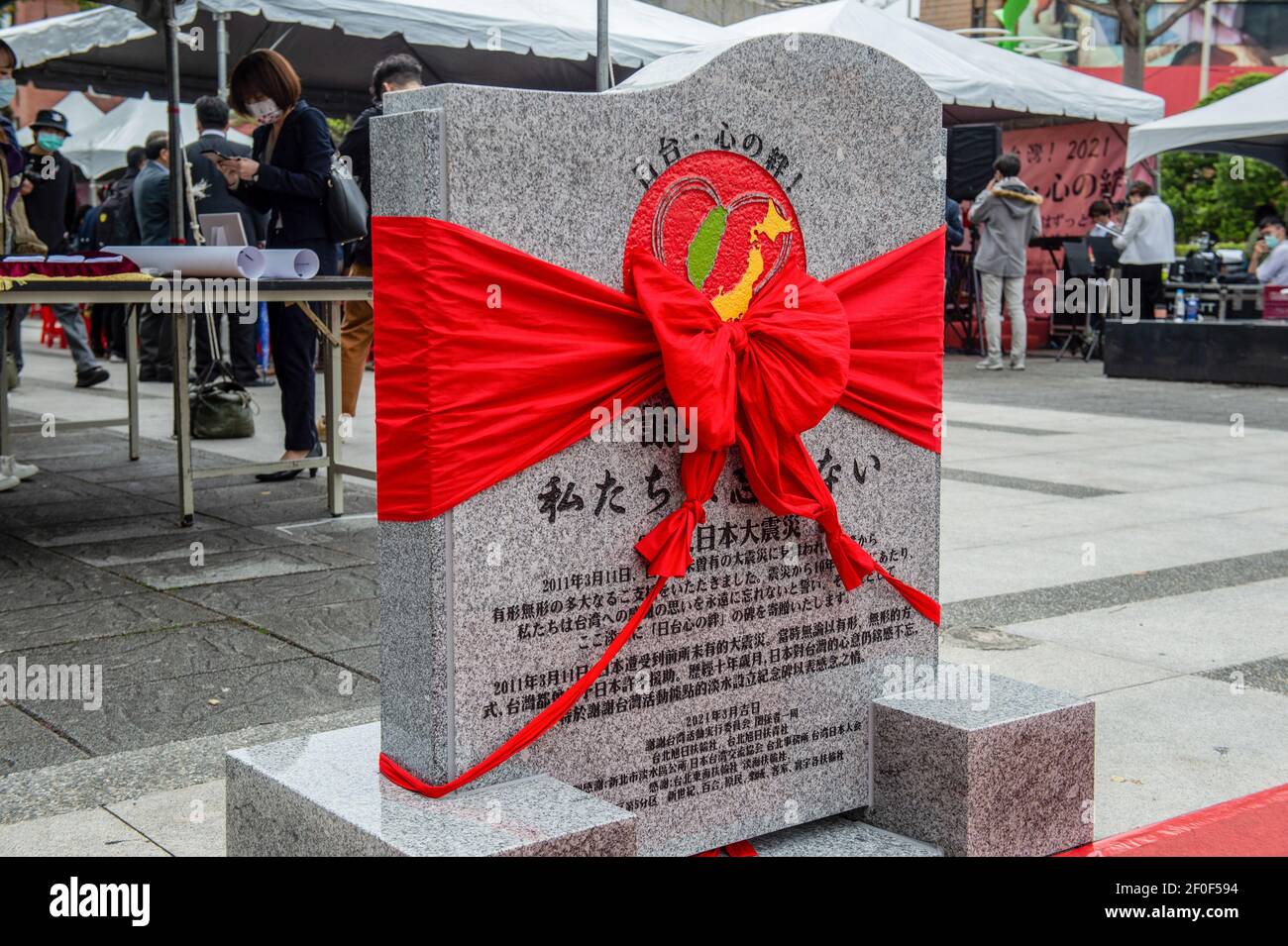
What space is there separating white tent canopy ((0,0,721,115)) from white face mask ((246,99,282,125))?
3.11 metres

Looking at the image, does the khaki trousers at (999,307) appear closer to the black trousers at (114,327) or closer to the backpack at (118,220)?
the backpack at (118,220)

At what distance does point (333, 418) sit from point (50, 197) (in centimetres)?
626

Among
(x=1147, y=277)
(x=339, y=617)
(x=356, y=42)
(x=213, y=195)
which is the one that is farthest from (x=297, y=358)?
(x=1147, y=277)

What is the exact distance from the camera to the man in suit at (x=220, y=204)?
31.5 feet

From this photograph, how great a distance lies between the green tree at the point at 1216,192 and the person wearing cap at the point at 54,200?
72.5 feet

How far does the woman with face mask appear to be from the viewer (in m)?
6.87

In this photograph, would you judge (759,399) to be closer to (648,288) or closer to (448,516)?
(648,288)

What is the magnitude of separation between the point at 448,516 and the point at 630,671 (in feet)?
1.66

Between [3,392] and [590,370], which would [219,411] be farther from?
[590,370]

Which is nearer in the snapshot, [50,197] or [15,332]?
[15,332]

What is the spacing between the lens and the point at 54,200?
11.7 meters

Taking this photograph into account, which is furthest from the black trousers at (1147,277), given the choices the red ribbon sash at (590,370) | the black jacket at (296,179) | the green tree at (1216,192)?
the red ribbon sash at (590,370)

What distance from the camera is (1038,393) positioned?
42.9ft
